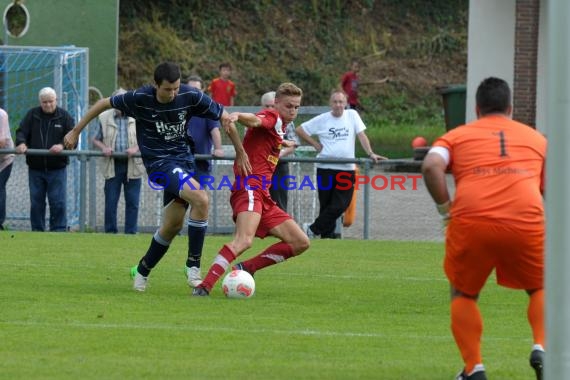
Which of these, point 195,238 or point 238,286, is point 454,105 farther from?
point 238,286

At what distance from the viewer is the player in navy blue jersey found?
11.7 meters

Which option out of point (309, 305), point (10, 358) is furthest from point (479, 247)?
point (309, 305)

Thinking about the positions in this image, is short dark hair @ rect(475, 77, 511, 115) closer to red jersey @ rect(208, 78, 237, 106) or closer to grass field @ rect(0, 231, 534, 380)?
grass field @ rect(0, 231, 534, 380)

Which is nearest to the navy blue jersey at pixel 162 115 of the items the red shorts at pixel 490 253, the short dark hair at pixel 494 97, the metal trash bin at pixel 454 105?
the short dark hair at pixel 494 97

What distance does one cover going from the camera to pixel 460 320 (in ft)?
26.0

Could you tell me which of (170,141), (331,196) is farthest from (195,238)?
(331,196)

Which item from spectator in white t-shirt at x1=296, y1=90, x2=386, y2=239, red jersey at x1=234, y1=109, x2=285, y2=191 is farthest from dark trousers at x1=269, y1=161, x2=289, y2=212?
red jersey at x1=234, y1=109, x2=285, y2=191

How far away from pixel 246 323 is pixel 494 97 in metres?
3.10

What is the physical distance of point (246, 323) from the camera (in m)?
10.4

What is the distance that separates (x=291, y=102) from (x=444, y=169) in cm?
413

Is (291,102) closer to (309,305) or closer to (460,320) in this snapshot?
(309,305)

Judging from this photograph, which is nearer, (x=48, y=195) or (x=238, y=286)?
(x=238, y=286)

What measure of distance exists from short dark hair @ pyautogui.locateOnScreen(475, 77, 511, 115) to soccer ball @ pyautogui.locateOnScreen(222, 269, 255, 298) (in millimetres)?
4087

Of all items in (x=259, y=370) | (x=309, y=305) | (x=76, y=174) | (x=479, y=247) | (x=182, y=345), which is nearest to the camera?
(x=479, y=247)
